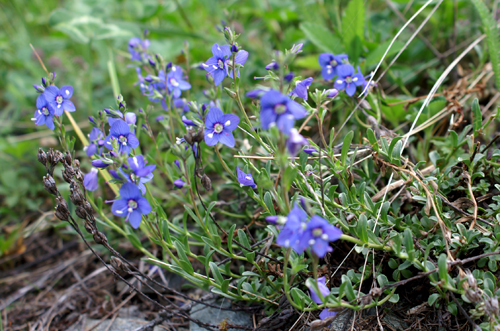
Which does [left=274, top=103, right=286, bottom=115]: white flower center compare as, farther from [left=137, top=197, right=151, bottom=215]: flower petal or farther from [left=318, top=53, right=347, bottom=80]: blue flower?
[left=318, top=53, right=347, bottom=80]: blue flower

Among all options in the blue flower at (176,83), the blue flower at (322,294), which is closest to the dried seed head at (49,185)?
the blue flower at (176,83)

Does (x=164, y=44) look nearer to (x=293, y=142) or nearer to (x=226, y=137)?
(x=226, y=137)

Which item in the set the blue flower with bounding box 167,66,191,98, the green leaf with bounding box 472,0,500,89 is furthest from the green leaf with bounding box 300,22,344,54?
the blue flower with bounding box 167,66,191,98

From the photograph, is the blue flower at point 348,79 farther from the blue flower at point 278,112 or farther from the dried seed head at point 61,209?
the dried seed head at point 61,209

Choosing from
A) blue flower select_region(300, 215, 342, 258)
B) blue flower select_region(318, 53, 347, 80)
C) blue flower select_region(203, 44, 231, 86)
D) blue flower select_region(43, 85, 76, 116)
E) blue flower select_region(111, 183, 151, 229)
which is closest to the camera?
blue flower select_region(300, 215, 342, 258)

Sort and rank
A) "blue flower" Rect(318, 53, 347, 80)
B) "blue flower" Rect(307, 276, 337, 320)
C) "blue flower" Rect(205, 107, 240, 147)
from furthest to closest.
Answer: "blue flower" Rect(318, 53, 347, 80)
"blue flower" Rect(205, 107, 240, 147)
"blue flower" Rect(307, 276, 337, 320)

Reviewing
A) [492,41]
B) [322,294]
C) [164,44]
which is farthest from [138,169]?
[164,44]
